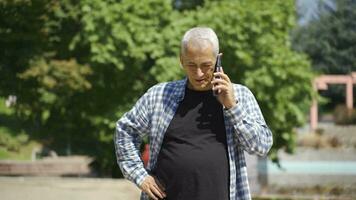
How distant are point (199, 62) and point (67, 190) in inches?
391

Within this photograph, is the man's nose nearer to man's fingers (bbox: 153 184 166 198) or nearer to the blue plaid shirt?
the blue plaid shirt

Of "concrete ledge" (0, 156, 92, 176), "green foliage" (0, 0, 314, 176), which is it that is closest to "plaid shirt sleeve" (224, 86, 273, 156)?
"green foliage" (0, 0, 314, 176)

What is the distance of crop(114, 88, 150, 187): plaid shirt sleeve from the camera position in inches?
119

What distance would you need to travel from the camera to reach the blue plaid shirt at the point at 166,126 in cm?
279

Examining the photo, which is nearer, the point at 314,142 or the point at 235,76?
the point at 235,76

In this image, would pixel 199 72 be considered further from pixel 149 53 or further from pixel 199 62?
→ pixel 149 53

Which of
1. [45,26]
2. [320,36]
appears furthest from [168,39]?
[320,36]

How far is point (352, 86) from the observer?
43000 millimetres

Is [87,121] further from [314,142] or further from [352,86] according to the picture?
[352,86]

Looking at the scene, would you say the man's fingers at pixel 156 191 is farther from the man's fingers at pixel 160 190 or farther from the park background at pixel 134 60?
the park background at pixel 134 60

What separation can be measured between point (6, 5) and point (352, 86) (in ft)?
113

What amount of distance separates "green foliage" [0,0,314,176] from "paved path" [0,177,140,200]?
5.51 feet

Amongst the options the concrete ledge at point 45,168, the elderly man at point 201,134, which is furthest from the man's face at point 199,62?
the concrete ledge at point 45,168

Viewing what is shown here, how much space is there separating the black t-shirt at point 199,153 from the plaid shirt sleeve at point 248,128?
0.08 m
